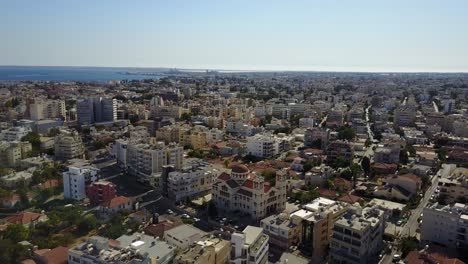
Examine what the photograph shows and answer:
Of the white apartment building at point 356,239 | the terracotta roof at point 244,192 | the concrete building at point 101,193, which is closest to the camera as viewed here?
the white apartment building at point 356,239

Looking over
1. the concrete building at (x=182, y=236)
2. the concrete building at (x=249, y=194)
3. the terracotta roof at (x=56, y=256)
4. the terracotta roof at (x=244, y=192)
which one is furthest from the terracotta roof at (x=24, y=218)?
the terracotta roof at (x=244, y=192)

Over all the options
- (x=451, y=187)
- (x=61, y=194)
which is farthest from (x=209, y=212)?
(x=451, y=187)

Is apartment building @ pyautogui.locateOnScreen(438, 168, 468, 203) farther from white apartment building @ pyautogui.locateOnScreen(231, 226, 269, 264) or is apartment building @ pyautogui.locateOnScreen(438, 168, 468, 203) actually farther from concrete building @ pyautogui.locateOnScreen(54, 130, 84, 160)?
concrete building @ pyautogui.locateOnScreen(54, 130, 84, 160)

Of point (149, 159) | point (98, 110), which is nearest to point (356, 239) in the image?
point (149, 159)

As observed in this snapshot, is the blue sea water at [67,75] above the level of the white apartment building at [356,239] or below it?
above

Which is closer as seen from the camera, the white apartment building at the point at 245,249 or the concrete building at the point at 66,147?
the white apartment building at the point at 245,249

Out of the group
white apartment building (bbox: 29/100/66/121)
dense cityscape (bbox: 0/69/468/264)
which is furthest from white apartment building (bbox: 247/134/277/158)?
white apartment building (bbox: 29/100/66/121)

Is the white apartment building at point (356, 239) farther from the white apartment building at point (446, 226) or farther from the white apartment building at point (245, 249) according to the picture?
the white apartment building at point (245, 249)
